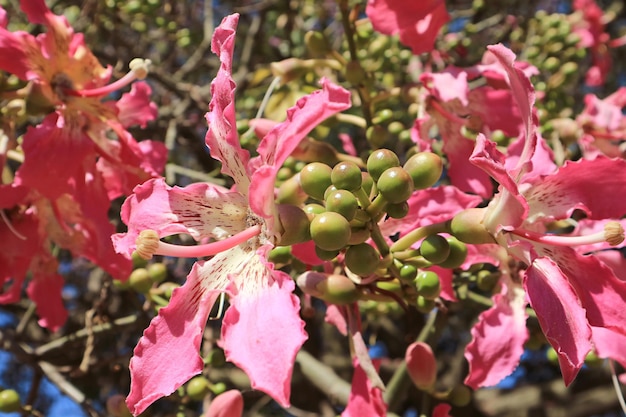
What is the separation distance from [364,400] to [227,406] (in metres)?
0.19

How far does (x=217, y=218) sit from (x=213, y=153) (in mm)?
87

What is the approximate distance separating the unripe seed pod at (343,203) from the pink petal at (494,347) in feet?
1.13

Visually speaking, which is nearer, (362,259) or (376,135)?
(362,259)

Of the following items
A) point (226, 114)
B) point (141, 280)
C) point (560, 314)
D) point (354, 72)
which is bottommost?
point (141, 280)

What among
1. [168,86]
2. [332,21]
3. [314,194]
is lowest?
[332,21]

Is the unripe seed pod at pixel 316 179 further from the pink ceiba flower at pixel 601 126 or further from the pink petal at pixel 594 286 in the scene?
the pink ceiba flower at pixel 601 126

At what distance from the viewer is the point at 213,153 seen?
86 cm

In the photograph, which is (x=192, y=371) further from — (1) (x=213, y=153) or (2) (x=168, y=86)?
(2) (x=168, y=86)

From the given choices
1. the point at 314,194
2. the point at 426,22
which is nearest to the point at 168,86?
the point at 426,22

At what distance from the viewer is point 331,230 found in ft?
2.34

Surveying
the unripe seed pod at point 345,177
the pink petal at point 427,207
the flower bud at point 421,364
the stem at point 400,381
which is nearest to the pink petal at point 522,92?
the pink petal at point 427,207

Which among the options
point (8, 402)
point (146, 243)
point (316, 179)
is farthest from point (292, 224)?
point (8, 402)

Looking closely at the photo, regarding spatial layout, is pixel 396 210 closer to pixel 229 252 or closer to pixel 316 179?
pixel 316 179

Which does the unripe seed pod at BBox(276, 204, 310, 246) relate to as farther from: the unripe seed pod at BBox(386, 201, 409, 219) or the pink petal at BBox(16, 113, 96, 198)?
the pink petal at BBox(16, 113, 96, 198)
